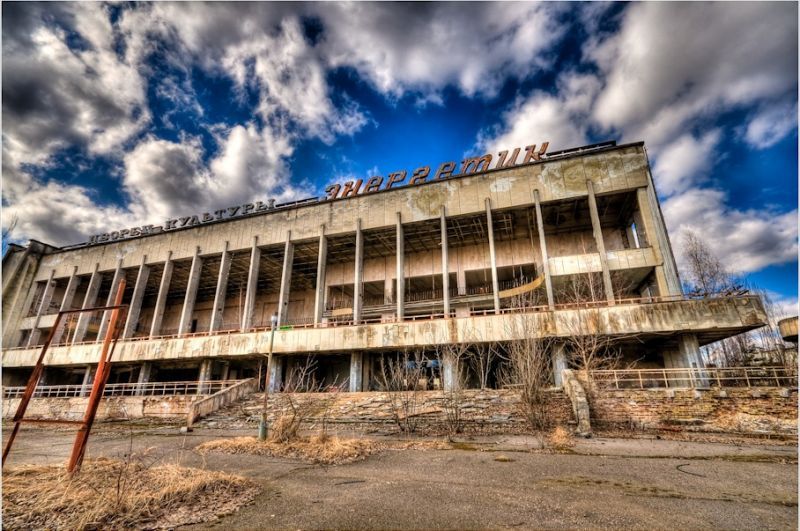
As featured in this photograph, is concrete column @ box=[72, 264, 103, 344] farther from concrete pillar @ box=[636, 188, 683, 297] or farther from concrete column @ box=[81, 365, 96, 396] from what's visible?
concrete pillar @ box=[636, 188, 683, 297]

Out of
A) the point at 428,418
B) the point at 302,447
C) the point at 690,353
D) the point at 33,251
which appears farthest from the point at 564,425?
the point at 33,251

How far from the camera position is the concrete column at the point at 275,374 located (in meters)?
29.1

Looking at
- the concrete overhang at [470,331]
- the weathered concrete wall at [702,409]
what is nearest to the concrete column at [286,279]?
the concrete overhang at [470,331]

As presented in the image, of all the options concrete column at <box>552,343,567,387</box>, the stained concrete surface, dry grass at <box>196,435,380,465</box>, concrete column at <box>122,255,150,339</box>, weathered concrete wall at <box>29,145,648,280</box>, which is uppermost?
weathered concrete wall at <box>29,145,648,280</box>

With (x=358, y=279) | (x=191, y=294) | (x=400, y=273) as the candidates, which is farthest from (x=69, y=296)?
(x=400, y=273)

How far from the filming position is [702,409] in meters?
15.4

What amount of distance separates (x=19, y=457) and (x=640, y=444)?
64.2 feet

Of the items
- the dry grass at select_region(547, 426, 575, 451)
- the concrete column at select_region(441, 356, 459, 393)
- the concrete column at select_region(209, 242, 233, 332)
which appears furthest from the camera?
the concrete column at select_region(209, 242, 233, 332)

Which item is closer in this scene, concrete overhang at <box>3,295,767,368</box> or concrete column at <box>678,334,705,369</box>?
concrete overhang at <box>3,295,767,368</box>

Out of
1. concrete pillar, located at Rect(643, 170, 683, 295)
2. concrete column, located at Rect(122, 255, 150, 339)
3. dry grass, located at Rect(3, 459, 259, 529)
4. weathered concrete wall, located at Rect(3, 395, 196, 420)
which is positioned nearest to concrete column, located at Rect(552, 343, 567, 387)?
concrete pillar, located at Rect(643, 170, 683, 295)

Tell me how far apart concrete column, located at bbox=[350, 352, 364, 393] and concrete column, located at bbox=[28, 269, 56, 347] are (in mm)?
38138

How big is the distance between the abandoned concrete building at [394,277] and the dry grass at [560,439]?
7815 mm

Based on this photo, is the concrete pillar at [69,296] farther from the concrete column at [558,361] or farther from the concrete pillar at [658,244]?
the concrete pillar at [658,244]

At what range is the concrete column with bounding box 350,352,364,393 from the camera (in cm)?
2805
